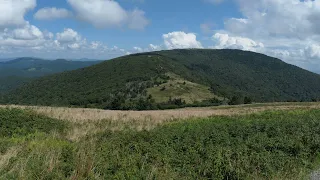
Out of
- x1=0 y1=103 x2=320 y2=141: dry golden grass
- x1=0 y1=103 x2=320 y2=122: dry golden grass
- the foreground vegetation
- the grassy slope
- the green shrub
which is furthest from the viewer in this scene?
the grassy slope

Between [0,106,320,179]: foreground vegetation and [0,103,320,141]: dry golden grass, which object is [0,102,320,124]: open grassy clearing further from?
[0,106,320,179]: foreground vegetation

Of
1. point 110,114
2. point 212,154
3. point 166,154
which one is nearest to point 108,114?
point 110,114

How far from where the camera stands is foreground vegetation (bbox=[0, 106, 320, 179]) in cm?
720

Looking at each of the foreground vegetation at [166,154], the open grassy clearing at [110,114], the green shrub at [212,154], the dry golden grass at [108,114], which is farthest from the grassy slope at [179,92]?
the green shrub at [212,154]

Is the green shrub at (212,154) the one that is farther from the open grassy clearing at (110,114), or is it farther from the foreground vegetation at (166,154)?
the open grassy clearing at (110,114)

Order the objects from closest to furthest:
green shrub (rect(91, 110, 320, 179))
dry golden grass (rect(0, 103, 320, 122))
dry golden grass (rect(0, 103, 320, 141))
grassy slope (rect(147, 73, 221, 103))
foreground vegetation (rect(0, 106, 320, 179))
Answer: foreground vegetation (rect(0, 106, 320, 179))
green shrub (rect(91, 110, 320, 179))
dry golden grass (rect(0, 103, 320, 141))
dry golden grass (rect(0, 103, 320, 122))
grassy slope (rect(147, 73, 221, 103))

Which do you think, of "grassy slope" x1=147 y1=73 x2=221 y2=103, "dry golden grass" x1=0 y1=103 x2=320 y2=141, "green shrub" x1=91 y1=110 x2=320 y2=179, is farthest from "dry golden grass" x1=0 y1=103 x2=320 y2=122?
"grassy slope" x1=147 y1=73 x2=221 y2=103

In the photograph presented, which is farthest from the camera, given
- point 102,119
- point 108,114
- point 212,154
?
point 108,114

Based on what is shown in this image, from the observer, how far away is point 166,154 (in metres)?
9.56

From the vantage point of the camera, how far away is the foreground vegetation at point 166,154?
720 centimetres

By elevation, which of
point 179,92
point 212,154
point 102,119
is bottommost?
point 179,92

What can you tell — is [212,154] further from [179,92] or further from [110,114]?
[179,92]

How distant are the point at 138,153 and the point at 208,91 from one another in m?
159

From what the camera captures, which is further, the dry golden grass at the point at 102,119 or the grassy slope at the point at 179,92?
the grassy slope at the point at 179,92
